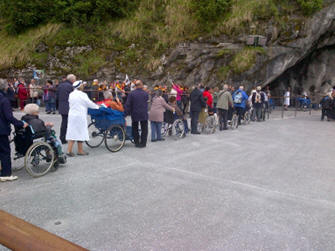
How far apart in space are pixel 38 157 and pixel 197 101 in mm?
7305

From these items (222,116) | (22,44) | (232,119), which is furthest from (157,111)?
(22,44)

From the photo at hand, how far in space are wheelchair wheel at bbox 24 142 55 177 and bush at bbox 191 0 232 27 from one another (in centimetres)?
1921

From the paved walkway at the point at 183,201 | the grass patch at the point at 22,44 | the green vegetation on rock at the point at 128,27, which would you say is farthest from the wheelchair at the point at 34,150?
the grass patch at the point at 22,44

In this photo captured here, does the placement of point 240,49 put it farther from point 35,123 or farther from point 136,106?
point 35,123

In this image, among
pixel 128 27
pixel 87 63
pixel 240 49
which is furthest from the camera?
pixel 128 27

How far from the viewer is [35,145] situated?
5.82 meters

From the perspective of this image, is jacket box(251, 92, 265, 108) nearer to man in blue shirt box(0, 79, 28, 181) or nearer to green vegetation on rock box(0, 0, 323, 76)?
green vegetation on rock box(0, 0, 323, 76)

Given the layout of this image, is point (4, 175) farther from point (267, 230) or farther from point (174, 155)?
point (267, 230)

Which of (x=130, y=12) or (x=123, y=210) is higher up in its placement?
(x=130, y=12)

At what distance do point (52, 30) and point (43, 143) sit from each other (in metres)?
20.9

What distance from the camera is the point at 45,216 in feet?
14.2

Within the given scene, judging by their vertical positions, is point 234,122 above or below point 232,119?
below

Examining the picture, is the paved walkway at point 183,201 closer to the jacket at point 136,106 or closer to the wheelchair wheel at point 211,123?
the jacket at point 136,106

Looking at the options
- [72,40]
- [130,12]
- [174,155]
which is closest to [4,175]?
[174,155]
